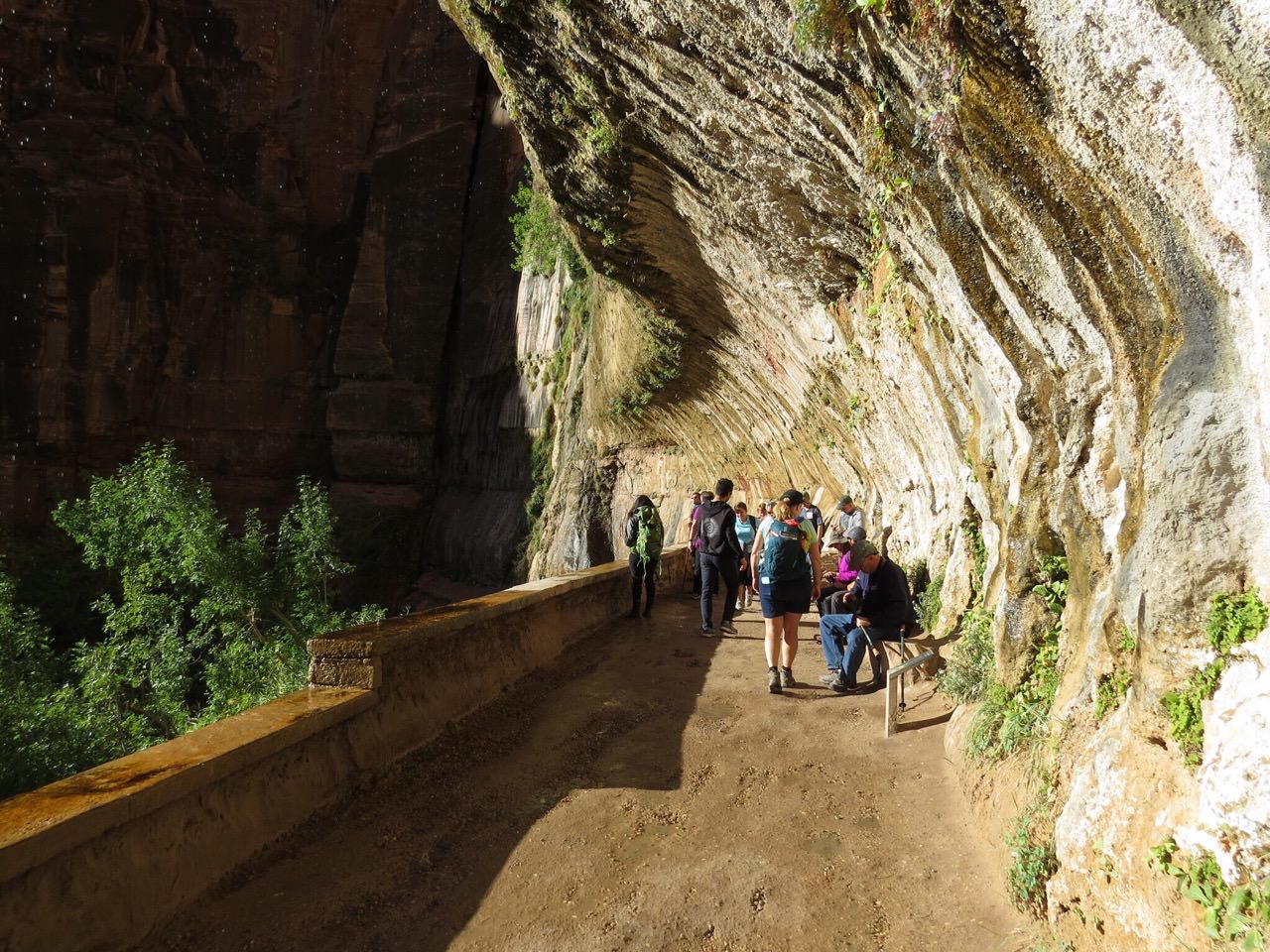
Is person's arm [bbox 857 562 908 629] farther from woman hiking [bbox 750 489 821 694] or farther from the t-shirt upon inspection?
the t-shirt

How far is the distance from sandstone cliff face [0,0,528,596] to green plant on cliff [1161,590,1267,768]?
85.7 ft

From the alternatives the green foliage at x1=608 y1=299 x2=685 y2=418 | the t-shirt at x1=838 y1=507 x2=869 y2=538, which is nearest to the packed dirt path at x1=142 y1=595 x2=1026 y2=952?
the t-shirt at x1=838 y1=507 x2=869 y2=538

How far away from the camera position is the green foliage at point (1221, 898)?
192 cm

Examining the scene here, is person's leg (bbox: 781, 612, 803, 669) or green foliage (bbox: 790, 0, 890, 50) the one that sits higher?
green foliage (bbox: 790, 0, 890, 50)

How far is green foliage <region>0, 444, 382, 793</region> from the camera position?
516 inches

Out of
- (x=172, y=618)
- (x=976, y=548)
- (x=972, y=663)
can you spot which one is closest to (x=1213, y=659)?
(x=972, y=663)

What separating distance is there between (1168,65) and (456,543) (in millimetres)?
27412

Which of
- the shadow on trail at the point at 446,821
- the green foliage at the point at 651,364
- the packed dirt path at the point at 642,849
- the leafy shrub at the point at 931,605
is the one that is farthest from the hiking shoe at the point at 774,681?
the green foliage at the point at 651,364

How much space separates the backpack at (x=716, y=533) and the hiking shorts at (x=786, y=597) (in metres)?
2.12

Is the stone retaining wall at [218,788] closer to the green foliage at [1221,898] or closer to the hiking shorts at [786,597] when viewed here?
the hiking shorts at [786,597]

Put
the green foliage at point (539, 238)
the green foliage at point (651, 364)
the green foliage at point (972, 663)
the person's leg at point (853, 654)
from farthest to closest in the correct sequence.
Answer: the green foliage at point (539, 238), the green foliage at point (651, 364), the person's leg at point (853, 654), the green foliage at point (972, 663)

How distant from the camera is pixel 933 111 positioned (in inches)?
143

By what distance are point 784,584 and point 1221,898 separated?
395cm

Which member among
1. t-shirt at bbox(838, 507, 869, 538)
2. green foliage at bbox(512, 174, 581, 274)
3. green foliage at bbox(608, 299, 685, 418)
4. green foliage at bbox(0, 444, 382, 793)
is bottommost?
green foliage at bbox(0, 444, 382, 793)
